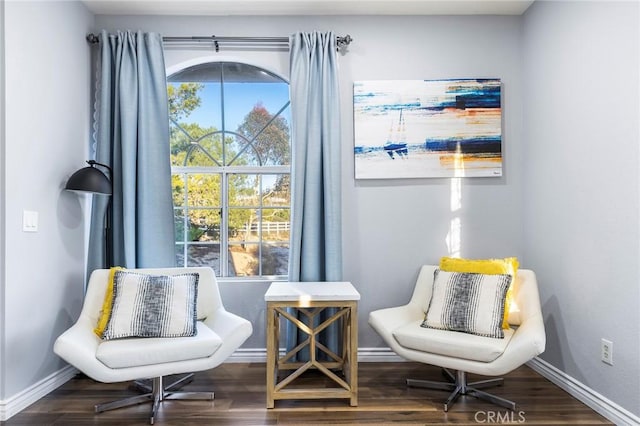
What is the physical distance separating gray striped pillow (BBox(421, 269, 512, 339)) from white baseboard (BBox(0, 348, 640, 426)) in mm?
598

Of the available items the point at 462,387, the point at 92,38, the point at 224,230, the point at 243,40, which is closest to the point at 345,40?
the point at 243,40

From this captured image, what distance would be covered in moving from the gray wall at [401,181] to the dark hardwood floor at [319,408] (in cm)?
55

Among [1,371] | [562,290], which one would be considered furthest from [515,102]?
[1,371]

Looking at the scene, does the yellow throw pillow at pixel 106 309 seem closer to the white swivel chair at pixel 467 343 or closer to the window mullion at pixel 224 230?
the window mullion at pixel 224 230

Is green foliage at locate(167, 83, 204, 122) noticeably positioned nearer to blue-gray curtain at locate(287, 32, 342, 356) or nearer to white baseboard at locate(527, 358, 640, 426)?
blue-gray curtain at locate(287, 32, 342, 356)

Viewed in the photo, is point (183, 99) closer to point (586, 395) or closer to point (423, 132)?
point (423, 132)

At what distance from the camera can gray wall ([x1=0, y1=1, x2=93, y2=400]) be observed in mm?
2342


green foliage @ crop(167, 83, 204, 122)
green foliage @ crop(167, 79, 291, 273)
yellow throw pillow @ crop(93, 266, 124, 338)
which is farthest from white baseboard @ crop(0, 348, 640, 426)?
green foliage @ crop(167, 83, 204, 122)

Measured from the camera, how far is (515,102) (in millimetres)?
3252

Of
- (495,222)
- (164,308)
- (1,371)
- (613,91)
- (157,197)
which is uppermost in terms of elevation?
(613,91)

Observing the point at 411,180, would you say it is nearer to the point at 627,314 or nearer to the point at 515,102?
the point at 515,102

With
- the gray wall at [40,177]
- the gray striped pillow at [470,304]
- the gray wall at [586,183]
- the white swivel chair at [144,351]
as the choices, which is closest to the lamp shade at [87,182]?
the gray wall at [40,177]

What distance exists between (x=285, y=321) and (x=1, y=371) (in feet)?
5.43

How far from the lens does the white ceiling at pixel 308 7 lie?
10.0 ft
